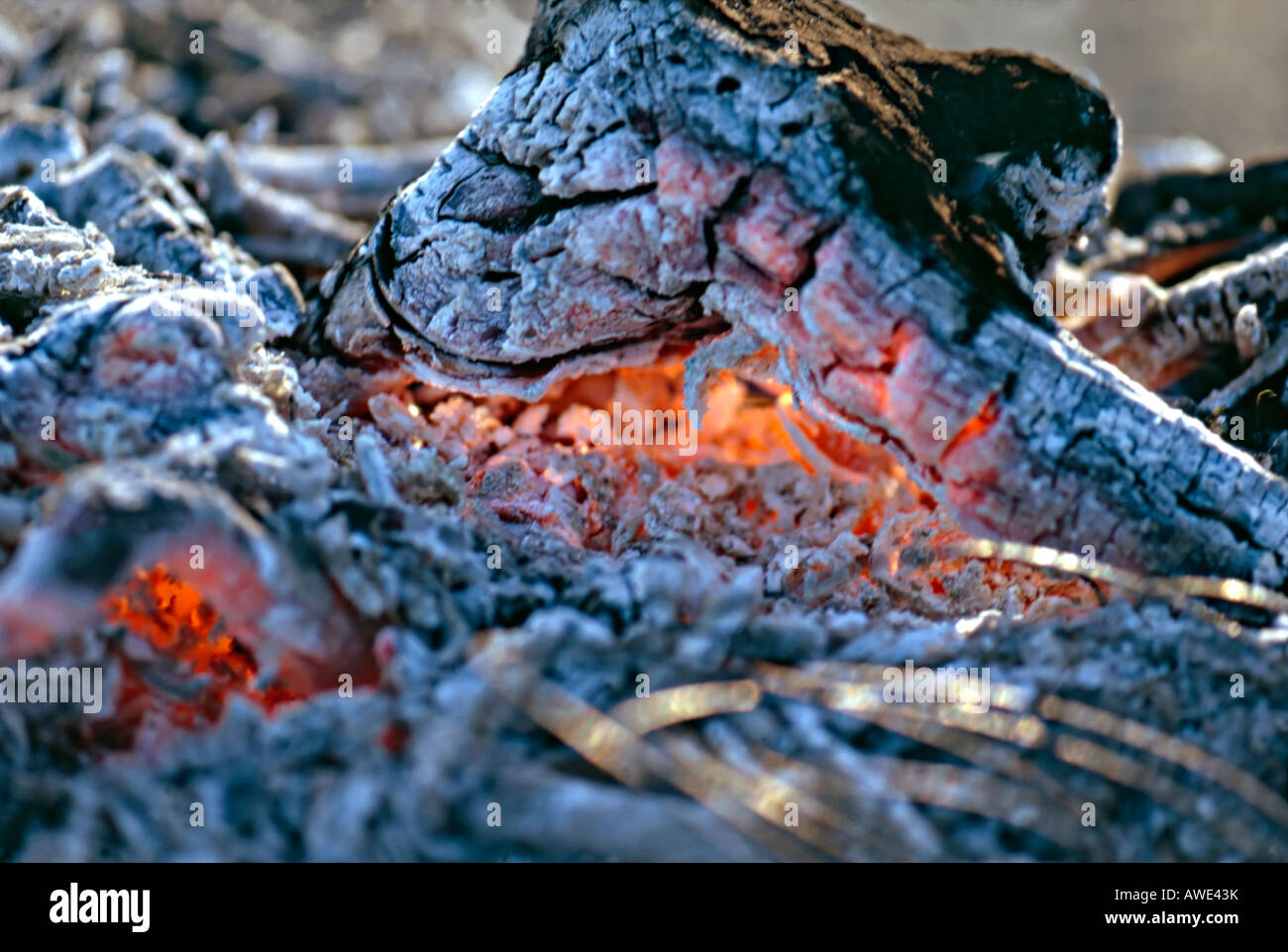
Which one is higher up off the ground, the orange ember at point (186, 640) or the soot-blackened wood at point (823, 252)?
the soot-blackened wood at point (823, 252)

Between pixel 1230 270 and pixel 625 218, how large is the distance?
2540 millimetres

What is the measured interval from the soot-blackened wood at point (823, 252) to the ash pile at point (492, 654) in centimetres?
33

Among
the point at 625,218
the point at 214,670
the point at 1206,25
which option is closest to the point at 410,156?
the point at 625,218

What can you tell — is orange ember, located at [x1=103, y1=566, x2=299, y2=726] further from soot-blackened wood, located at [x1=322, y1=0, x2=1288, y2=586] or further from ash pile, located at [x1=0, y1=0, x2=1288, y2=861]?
soot-blackened wood, located at [x1=322, y1=0, x2=1288, y2=586]

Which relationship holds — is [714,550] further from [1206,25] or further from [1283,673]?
[1206,25]

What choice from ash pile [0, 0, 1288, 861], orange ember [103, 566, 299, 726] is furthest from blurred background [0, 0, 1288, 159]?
orange ember [103, 566, 299, 726]

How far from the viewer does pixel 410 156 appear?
5734 millimetres

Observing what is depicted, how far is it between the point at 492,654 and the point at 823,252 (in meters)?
1.46

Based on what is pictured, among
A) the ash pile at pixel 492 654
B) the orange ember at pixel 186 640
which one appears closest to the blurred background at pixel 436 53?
the ash pile at pixel 492 654

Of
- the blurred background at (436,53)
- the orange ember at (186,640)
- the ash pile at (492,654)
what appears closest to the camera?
the ash pile at (492,654)

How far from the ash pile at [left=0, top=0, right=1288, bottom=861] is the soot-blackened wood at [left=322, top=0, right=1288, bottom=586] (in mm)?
330

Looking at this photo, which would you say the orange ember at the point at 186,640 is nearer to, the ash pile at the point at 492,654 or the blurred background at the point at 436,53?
the ash pile at the point at 492,654

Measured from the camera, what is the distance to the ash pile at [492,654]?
83.0 inches
